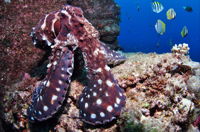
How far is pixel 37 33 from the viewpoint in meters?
5.61

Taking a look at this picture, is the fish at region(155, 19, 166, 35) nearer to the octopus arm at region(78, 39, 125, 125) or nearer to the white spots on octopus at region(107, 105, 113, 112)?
the octopus arm at region(78, 39, 125, 125)

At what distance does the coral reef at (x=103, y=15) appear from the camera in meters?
10.3

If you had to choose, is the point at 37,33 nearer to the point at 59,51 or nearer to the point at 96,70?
the point at 59,51

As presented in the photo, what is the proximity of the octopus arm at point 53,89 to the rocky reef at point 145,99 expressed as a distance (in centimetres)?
61

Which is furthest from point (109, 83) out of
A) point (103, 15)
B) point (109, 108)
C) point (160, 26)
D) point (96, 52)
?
point (160, 26)

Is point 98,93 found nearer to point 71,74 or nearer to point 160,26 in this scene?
point 71,74

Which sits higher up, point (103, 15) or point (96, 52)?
point (103, 15)

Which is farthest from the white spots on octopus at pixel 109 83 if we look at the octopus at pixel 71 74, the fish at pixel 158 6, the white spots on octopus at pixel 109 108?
the fish at pixel 158 6

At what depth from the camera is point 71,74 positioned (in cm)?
474

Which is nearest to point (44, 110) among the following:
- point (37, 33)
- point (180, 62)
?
point (37, 33)

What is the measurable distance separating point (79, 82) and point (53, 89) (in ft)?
3.69

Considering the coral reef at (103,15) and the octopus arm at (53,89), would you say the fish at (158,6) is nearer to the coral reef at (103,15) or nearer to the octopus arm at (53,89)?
the coral reef at (103,15)

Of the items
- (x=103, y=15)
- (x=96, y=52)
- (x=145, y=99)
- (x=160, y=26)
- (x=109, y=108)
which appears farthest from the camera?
(x=160, y=26)

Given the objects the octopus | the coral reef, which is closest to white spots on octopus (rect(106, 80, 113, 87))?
the octopus
